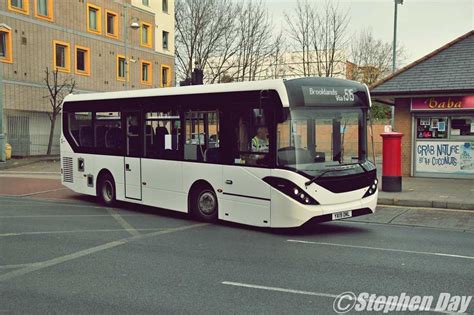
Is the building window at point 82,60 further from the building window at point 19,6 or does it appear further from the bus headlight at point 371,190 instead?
the bus headlight at point 371,190

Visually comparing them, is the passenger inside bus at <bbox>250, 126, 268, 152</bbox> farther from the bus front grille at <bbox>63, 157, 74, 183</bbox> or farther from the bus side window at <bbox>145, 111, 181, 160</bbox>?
the bus front grille at <bbox>63, 157, 74, 183</bbox>

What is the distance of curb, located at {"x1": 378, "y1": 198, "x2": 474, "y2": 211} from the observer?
12.8 m

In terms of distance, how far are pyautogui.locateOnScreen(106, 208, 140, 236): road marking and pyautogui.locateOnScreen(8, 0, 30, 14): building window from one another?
924 inches

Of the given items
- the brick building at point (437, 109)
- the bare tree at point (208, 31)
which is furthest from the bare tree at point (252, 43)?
the brick building at point (437, 109)

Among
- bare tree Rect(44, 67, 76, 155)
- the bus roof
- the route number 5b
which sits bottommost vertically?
the route number 5b

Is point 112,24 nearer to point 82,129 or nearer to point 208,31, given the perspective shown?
point 208,31

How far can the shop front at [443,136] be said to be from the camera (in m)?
17.9

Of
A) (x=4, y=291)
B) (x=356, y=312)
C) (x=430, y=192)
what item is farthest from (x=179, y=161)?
(x=430, y=192)

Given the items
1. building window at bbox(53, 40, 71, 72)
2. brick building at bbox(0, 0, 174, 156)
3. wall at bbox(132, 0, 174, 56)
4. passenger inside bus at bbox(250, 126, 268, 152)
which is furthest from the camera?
wall at bbox(132, 0, 174, 56)

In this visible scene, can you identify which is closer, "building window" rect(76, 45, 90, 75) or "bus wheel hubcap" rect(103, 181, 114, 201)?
"bus wheel hubcap" rect(103, 181, 114, 201)

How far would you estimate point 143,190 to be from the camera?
1211 cm

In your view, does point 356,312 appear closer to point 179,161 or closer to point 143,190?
point 179,161

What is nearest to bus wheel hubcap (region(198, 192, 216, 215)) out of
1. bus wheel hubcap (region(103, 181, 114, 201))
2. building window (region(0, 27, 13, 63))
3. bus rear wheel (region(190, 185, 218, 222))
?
bus rear wheel (region(190, 185, 218, 222))

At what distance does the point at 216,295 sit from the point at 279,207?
11.7 ft
